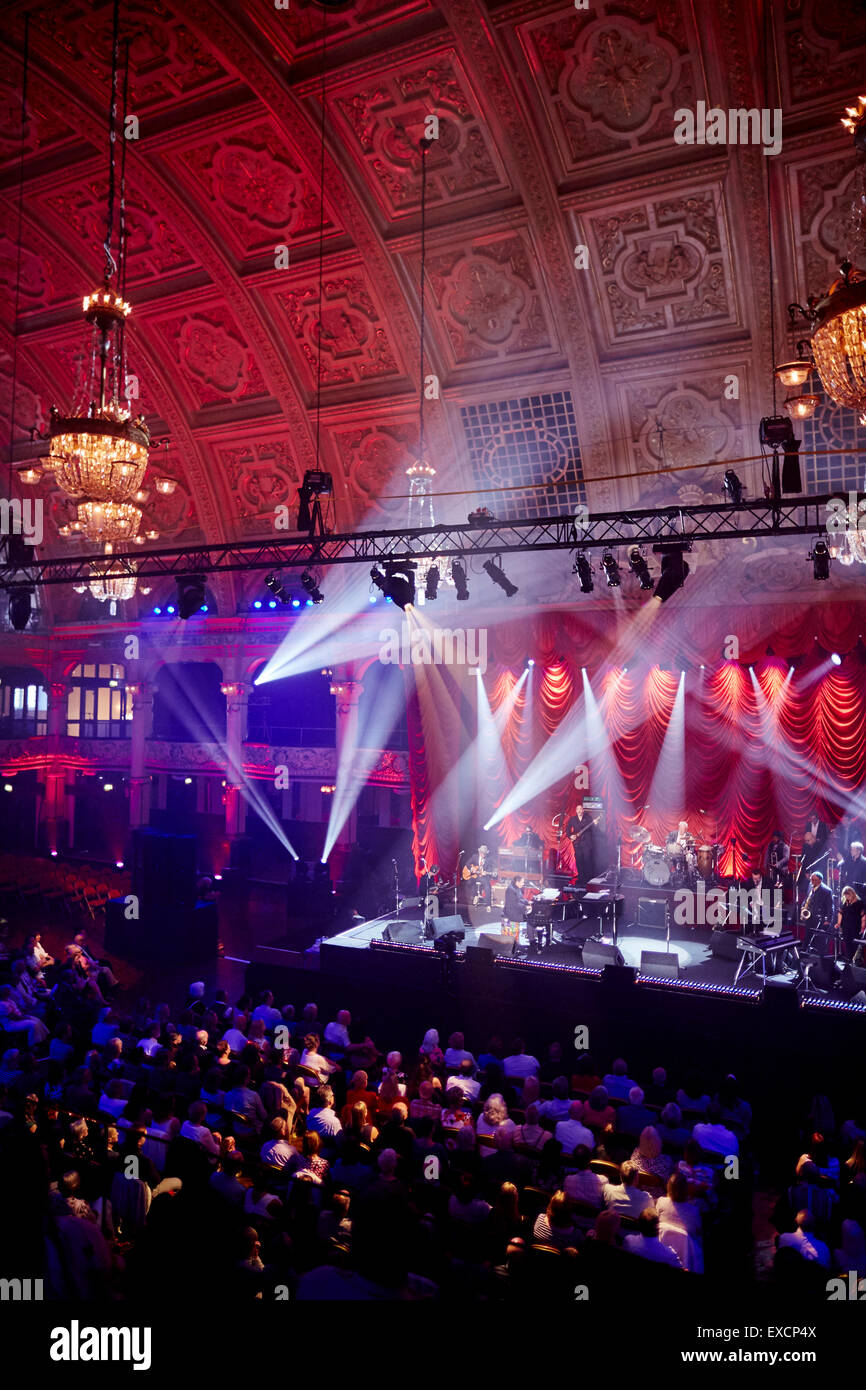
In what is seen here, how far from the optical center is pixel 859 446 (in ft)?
37.2

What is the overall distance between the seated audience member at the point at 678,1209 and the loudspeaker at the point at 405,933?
23.1ft

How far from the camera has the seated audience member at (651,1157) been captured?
6.01m

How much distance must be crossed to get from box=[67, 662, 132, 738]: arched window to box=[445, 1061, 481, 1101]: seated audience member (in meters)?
Result: 16.6

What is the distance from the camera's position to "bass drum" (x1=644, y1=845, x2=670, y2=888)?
44.1 feet

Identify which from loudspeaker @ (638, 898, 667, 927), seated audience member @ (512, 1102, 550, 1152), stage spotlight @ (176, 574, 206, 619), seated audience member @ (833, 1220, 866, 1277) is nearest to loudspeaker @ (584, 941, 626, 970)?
loudspeaker @ (638, 898, 667, 927)

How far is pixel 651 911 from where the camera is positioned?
13.3 m

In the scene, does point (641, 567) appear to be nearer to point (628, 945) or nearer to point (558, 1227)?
point (628, 945)

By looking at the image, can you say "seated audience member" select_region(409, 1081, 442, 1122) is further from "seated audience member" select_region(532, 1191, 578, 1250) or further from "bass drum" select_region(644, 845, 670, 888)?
"bass drum" select_region(644, 845, 670, 888)

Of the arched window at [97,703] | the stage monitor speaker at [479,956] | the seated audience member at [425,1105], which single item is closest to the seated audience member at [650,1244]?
the seated audience member at [425,1105]

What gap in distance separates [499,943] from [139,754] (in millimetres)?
12411

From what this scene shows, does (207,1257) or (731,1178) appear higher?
(207,1257)
